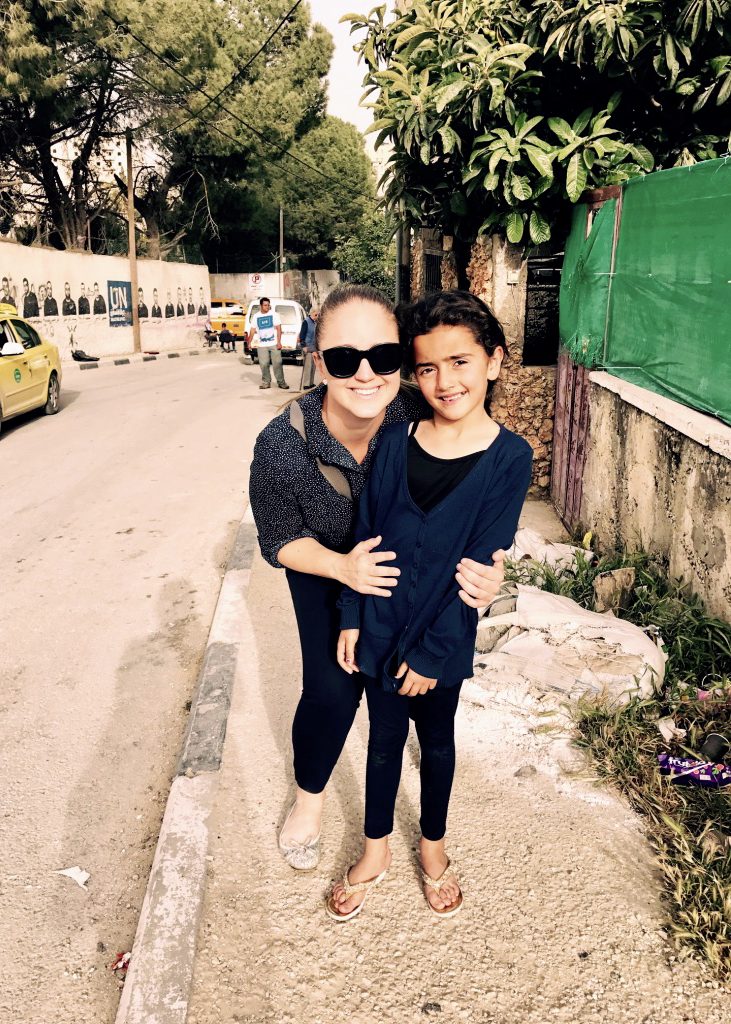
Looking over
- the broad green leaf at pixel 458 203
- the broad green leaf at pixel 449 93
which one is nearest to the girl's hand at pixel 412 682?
the broad green leaf at pixel 449 93

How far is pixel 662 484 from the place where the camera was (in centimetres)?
420

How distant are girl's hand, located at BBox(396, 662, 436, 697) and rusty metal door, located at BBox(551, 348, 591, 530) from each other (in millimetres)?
4011

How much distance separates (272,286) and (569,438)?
37294 millimetres

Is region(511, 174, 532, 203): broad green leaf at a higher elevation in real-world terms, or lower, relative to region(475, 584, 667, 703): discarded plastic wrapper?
higher

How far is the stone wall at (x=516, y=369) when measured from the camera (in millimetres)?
6928

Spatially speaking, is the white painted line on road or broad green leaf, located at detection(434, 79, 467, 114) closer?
the white painted line on road

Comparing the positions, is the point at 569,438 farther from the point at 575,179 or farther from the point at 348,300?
the point at 348,300

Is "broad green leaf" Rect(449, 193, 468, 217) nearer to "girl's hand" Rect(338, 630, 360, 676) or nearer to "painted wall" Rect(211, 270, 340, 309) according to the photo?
"girl's hand" Rect(338, 630, 360, 676)

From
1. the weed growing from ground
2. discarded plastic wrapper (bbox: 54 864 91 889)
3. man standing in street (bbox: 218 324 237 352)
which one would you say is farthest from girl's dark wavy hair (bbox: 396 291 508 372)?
man standing in street (bbox: 218 324 237 352)

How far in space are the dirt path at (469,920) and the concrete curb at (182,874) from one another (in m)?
0.05

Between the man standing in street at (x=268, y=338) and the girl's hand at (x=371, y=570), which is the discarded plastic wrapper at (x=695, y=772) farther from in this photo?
the man standing in street at (x=268, y=338)

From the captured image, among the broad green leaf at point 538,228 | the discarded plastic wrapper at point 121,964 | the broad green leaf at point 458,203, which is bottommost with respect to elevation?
the discarded plastic wrapper at point 121,964

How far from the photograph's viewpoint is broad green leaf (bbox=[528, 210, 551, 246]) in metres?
6.28

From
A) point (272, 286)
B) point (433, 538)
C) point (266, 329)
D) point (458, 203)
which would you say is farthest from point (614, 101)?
point (272, 286)
